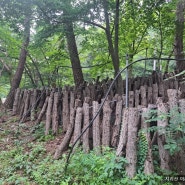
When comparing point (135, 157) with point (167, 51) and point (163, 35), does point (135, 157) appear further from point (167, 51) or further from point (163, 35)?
point (167, 51)

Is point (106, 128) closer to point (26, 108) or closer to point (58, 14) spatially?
point (58, 14)

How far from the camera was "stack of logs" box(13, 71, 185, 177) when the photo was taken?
114 inches

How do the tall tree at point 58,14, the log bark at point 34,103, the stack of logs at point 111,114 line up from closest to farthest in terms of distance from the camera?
the stack of logs at point 111,114 → the tall tree at point 58,14 → the log bark at point 34,103

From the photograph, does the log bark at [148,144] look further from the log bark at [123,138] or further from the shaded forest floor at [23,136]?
the shaded forest floor at [23,136]

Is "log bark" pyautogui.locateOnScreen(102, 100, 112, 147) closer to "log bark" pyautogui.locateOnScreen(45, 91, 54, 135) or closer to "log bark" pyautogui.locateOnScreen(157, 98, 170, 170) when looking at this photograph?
"log bark" pyautogui.locateOnScreen(157, 98, 170, 170)

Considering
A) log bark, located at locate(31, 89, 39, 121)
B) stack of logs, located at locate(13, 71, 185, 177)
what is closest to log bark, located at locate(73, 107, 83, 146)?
stack of logs, located at locate(13, 71, 185, 177)

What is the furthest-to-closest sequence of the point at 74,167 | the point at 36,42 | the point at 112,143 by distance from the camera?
the point at 36,42
the point at 112,143
the point at 74,167

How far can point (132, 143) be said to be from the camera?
2871mm

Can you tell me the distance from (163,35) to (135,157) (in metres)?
6.27

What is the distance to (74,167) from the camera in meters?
3.20

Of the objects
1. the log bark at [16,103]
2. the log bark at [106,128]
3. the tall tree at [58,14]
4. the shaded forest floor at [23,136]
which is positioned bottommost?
the shaded forest floor at [23,136]

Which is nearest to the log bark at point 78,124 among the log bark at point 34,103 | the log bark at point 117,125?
the log bark at point 117,125

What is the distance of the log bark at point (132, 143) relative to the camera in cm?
276

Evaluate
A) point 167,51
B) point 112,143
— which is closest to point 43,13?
point 112,143
